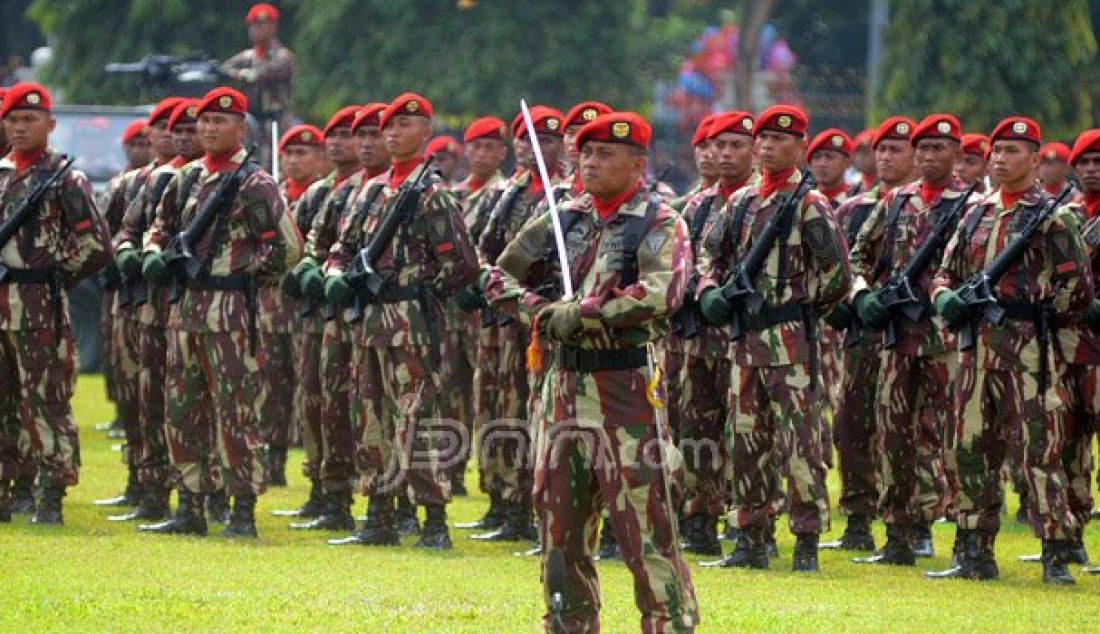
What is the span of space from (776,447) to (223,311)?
3.26 metres

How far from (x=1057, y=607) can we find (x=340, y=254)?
186 inches

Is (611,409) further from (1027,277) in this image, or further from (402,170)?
(402,170)

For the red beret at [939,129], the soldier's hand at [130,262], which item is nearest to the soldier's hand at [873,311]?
the red beret at [939,129]

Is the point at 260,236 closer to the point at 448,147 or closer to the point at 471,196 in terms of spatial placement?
the point at 471,196

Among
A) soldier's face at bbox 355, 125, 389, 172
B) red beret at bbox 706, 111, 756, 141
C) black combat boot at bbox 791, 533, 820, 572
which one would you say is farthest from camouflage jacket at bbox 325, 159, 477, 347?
black combat boot at bbox 791, 533, 820, 572

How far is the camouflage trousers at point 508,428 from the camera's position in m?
15.2

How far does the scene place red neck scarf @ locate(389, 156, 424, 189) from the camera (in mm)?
14297

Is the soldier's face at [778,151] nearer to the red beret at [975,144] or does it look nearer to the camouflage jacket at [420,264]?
the camouflage jacket at [420,264]

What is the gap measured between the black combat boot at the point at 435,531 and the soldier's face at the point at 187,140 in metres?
3.04

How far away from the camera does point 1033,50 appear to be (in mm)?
31125

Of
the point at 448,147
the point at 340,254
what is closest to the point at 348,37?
the point at 448,147

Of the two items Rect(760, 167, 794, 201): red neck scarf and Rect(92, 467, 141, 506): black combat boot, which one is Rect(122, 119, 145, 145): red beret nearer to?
Rect(92, 467, 141, 506): black combat boot

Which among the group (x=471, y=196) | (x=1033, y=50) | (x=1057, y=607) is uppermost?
(x=1033, y=50)

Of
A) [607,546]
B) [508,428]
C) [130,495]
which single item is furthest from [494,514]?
[130,495]
